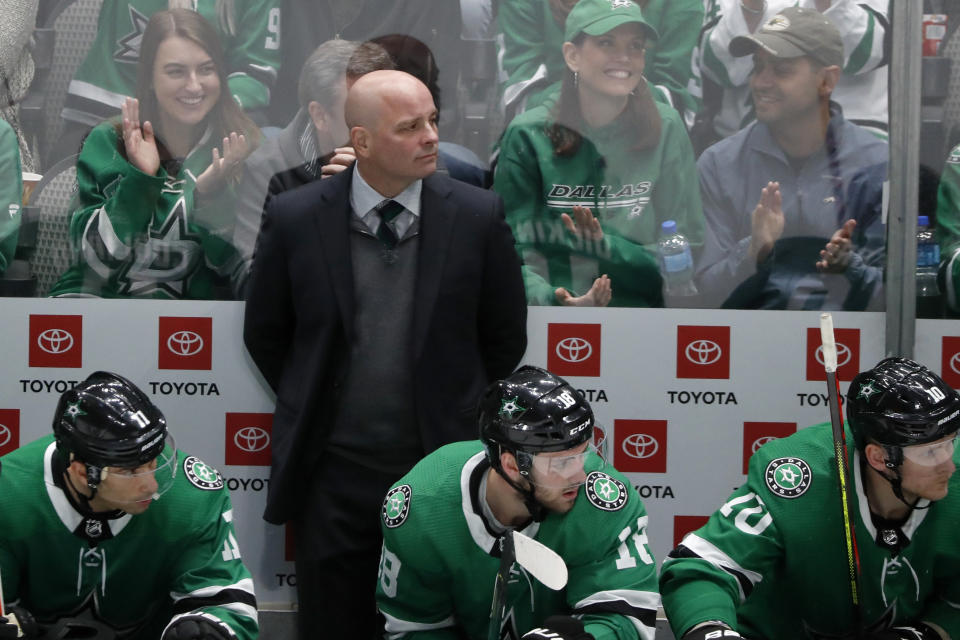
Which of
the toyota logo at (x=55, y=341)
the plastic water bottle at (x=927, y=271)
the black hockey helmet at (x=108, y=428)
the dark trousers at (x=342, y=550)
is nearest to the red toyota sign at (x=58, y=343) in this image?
the toyota logo at (x=55, y=341)

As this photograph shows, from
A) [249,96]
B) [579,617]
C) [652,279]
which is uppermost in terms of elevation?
[249,96]

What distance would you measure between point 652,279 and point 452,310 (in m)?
0.70

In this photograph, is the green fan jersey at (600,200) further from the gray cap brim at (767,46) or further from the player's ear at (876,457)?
the player's ear at (876,457)

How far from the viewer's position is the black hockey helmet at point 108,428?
101 inches

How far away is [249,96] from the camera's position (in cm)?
370

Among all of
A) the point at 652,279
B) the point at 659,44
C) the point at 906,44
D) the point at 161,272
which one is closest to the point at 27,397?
the point at 161,272

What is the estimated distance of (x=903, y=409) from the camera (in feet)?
8.55

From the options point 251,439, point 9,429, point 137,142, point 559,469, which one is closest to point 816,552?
point 559,469

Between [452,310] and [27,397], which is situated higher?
[452,310]

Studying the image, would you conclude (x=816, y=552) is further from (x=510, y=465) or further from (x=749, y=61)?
(x=749, y=61)

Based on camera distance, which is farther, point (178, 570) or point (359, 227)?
point (359, 227)

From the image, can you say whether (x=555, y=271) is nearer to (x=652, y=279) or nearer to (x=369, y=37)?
(x=652, y=279)

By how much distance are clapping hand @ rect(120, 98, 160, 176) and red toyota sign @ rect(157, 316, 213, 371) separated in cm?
41

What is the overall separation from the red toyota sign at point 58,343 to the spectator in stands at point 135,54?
1.48 feet
